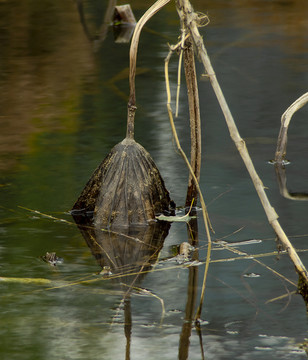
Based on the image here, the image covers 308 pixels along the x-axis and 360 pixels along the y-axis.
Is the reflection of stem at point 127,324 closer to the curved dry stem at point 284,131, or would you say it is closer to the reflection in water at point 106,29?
the curved dry stem at point 284,131

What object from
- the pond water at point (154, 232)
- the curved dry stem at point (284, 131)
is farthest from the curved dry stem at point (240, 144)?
the curved dry stem at point (284, 131)

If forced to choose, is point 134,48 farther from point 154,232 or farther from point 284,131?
point 284,131

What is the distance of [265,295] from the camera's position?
118 inches

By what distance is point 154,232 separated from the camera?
3.71m

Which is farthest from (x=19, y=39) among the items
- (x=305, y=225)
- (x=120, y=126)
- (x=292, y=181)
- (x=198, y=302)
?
(x=198, y=302)

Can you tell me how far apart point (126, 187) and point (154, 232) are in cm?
21

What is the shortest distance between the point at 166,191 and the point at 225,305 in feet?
3.55

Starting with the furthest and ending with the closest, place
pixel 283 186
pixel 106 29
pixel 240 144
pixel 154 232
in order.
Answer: pixel 106 29
pixel 283 186
pixel 154 232
pixel 240 144

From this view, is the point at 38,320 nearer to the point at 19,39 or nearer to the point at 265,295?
the point at 265,295

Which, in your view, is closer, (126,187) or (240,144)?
(240,144)

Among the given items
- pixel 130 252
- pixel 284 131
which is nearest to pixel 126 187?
pixel 130 252

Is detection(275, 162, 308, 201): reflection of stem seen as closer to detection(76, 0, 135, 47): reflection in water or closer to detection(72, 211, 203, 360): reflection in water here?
detection(72, 211, 203, 360): reflection in water

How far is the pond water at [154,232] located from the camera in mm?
2725

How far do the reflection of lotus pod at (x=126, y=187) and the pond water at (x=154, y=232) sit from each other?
0.41ft
